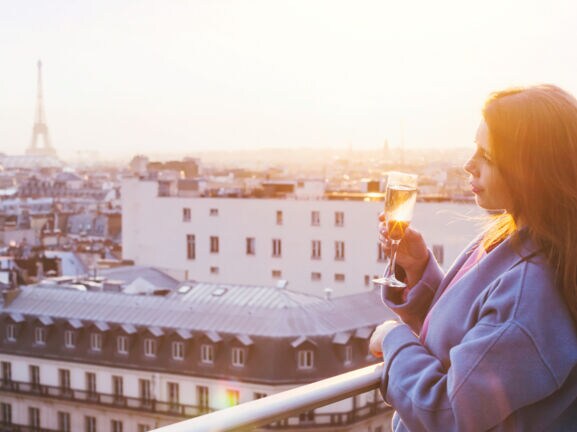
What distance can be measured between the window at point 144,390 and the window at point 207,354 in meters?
1.61

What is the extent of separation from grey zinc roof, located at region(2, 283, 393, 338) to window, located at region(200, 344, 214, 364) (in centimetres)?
35

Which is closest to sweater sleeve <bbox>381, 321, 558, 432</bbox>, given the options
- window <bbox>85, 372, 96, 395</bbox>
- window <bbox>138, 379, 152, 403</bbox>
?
window <bbox>138, 379, 152, 403</bbox>

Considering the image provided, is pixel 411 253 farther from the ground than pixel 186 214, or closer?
farther from the ground

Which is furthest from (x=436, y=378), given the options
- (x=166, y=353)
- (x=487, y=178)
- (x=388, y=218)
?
(x=166, y=353)

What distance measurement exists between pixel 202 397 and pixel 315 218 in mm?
10079

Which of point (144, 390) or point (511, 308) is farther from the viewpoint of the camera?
point (144, 390)

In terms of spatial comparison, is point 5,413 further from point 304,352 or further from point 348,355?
point 348,355

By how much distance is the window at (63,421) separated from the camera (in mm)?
25484

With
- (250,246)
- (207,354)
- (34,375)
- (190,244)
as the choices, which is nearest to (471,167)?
(207,354)

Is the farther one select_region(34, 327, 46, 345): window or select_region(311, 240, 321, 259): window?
select_region(311, 240, 321, 259): window

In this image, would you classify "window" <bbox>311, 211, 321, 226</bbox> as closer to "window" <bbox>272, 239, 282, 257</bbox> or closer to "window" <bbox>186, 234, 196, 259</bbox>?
"window" <bbox>272, 239, 282, 257</bbox>

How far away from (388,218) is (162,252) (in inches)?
1299

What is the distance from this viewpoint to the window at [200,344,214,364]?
24.6 m

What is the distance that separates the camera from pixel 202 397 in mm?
24172
